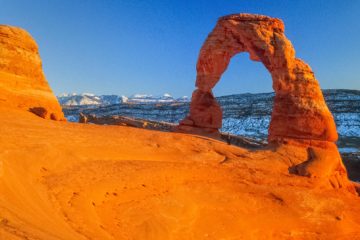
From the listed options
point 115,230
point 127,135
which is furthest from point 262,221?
point 127,135

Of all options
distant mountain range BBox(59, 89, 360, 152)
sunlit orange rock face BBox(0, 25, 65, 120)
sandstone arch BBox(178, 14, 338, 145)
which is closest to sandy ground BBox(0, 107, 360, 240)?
sunlit orange rock face BBox(0, 25, 65, 120)

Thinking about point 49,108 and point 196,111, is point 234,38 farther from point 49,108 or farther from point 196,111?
point 49,108

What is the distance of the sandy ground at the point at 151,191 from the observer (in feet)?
20.0

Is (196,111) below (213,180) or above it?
above

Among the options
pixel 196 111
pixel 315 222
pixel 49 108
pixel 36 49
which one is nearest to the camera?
pixel 315 222

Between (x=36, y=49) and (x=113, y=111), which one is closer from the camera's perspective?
(x=36, y=49)

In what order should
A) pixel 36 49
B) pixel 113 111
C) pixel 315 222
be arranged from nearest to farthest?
pixel 315 222 → pixel 36 49 → pixel 113 111

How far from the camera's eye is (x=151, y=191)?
944 cm

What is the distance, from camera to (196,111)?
20781mm

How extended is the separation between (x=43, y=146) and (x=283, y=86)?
37.8 ft

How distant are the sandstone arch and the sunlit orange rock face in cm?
861

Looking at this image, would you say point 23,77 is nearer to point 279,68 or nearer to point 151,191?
point 151,191

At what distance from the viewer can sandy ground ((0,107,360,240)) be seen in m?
6.09

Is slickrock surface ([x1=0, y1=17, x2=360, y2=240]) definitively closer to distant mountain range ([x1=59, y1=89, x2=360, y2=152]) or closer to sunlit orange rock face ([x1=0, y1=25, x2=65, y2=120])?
sunlit orange rock face ([x1=0, y1=25, x2=65, y2=120])
